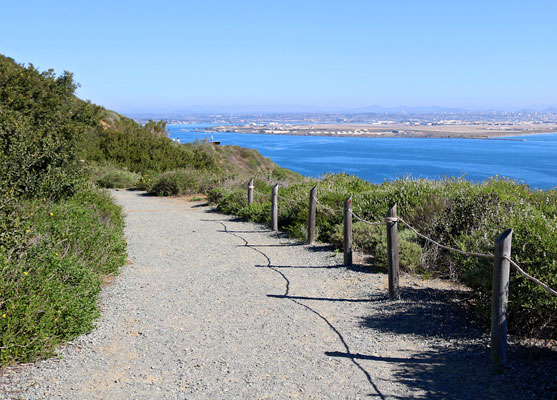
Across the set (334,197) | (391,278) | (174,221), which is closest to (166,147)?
(174,221)

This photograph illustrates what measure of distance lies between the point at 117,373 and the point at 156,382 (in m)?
0.43

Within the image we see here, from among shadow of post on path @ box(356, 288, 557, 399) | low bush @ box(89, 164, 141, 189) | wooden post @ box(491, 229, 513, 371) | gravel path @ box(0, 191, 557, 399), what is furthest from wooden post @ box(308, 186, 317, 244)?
low bush @ box(89, 164, 141, 189)

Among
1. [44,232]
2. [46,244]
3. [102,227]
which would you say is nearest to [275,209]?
[102,227]

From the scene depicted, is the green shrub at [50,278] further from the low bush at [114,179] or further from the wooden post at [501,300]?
the low bush at [114,179]

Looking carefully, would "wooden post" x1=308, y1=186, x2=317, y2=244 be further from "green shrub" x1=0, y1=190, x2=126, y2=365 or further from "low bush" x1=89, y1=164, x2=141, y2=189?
"low bush" x1=89, y1=164, x2=141, y2=189

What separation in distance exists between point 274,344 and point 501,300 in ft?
7.65

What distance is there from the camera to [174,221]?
14500mm

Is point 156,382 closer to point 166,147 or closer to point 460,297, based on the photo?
point 460,297

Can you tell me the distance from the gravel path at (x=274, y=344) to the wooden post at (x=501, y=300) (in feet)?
0.57

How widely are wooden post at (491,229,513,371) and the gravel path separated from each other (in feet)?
0.57

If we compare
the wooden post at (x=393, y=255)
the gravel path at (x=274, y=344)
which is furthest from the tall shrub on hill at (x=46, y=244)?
the wooden post at (x=393, y=255)

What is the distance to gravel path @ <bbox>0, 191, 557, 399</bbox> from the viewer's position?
14.6 ft

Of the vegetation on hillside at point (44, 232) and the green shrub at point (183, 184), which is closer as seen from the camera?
the vegetation on hillside at point (44, 232)

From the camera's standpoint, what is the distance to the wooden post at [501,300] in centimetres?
479
